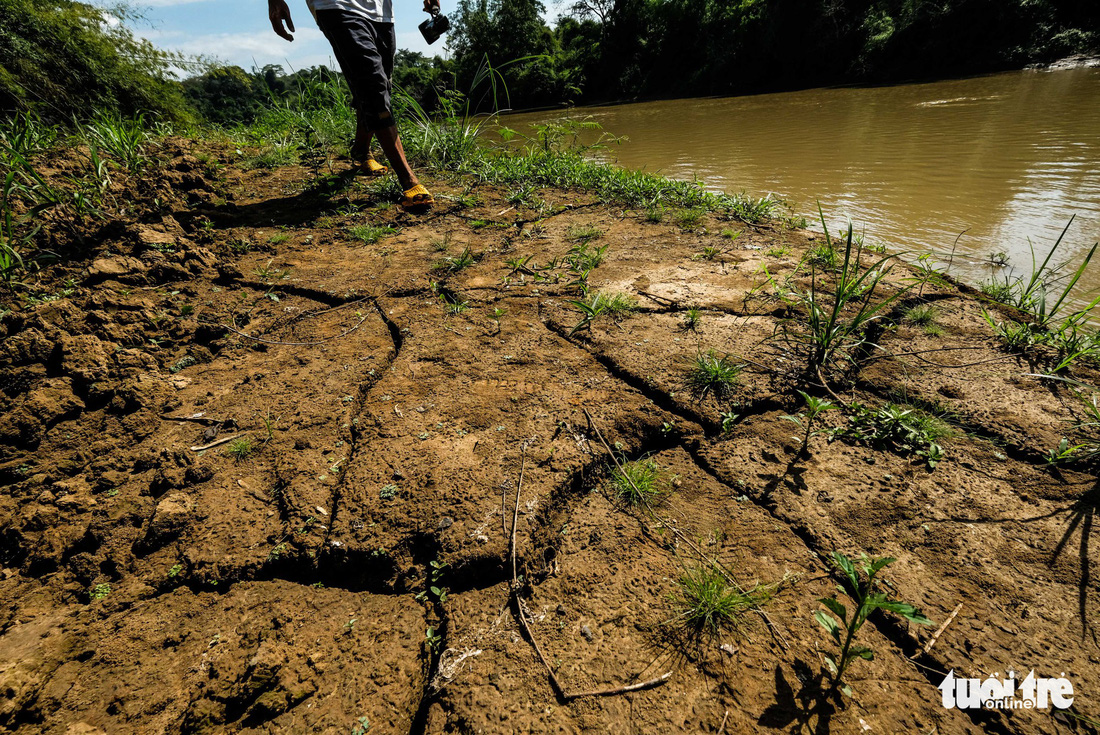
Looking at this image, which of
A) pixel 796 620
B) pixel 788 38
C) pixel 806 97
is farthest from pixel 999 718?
pixel 788 38

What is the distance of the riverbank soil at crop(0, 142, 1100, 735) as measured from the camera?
0.81 metres

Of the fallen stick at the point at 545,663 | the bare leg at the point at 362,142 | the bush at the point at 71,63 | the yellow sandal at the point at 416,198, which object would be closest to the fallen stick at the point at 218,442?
the fallen stick at the point at 545,663

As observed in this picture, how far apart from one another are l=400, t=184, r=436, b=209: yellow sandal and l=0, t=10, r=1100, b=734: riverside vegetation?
0.78 metres

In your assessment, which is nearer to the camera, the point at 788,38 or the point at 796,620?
the point at 796,620

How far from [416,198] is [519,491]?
2.21 metres

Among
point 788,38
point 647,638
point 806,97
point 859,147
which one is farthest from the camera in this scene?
point 788,38

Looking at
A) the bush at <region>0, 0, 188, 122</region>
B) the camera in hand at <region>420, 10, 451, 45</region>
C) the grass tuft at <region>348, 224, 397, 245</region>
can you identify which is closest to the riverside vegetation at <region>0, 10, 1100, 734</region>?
the grass tuft at <region>348, 224, 397, 245</region>

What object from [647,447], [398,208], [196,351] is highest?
[398,208]

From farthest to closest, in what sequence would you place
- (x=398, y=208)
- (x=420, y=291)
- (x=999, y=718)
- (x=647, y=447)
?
(x=398, y=208) < (x=420, y=291) < (x=647, y=447) < (x=999, y=718)

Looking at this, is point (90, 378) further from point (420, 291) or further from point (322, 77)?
point (322, 77)

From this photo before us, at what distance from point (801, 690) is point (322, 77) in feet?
18.7

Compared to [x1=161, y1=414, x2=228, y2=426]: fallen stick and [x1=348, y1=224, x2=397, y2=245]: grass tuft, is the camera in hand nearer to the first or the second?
[x1=348, y1=224, x2=397, y2=245]: grass tuft

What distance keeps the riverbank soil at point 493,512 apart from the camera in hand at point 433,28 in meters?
2.07

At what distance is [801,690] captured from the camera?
2.62ft
